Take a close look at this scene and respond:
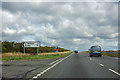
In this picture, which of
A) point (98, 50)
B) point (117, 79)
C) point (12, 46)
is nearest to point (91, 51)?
point (98, 50)

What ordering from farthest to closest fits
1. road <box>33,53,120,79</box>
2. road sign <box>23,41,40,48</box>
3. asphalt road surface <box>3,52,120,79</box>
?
road sign <box>23,41,40,48</box>, asphalt road surface <box>3,52,120,79</box>, road <box>33,53,120,79</box>

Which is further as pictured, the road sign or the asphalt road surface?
the road sign

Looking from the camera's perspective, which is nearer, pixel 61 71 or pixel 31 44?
pixel 61 71

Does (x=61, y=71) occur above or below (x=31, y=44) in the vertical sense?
below

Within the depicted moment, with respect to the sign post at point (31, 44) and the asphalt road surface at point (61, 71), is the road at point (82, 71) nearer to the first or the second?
the asphalt road surface at point (61, 71)

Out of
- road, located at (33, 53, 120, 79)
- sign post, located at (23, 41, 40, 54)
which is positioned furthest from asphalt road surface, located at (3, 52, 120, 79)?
sign post, located at (23, 41, 40, 54)

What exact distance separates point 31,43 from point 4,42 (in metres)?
33.1

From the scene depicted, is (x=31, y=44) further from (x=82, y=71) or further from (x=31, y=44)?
(x=82, y=71)

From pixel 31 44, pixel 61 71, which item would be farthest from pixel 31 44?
pixel 61 71

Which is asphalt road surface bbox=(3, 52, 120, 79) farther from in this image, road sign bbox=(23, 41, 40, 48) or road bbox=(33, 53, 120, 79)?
road sign bbox=(23, 41, 40, 48)

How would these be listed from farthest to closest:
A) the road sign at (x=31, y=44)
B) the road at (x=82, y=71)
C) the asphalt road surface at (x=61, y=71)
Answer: the road sign at (x=31, y=44)
the asphalt road surface at (x=61, y=71)
the road at (x=82, y=71)

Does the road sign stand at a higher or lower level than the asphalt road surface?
higher

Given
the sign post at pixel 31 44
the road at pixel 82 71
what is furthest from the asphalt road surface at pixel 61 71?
the sign post at pixel 31 44

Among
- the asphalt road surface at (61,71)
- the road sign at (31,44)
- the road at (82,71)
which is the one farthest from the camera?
the road sign at (31,44)
